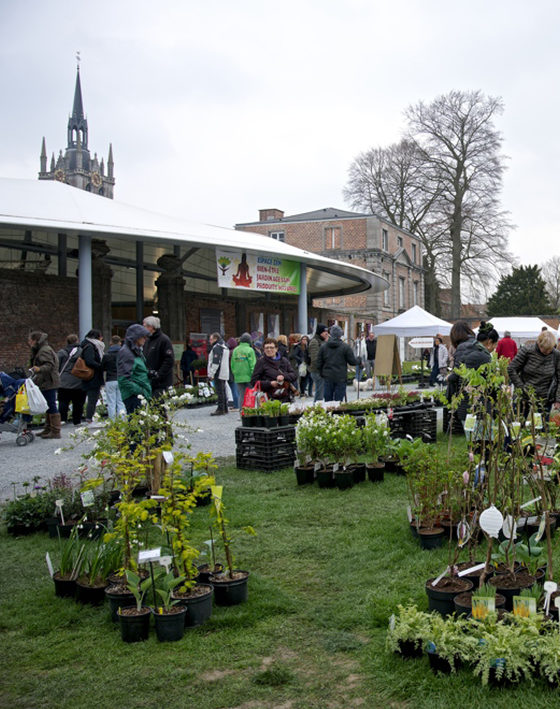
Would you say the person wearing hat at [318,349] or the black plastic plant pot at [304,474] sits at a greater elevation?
the person wearing hat at [318,349]

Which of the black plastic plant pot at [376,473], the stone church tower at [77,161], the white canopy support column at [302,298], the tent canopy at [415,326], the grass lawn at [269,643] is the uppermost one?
the stone church tower at [77,161]

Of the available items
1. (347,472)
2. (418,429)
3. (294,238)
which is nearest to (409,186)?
(294,238)

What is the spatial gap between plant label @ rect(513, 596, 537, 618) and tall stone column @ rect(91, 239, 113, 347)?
1902cm

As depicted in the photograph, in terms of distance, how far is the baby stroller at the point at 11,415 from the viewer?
420 inches

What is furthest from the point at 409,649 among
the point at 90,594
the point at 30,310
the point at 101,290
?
the point at 101,290

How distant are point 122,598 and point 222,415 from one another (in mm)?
10663

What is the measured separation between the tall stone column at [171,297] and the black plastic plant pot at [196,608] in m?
20.0

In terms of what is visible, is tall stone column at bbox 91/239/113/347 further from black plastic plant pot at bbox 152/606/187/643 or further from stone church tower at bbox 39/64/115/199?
stone church tower at bbox 39/64/115/199

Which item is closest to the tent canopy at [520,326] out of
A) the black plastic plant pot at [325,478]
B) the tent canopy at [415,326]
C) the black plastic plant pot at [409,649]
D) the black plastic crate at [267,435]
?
the tent canopy at [415,326]

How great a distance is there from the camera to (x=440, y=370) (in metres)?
22.8

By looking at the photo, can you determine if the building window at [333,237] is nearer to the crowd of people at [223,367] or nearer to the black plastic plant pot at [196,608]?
the crowd of people at [223,367]

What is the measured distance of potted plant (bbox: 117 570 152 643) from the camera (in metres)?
3.60

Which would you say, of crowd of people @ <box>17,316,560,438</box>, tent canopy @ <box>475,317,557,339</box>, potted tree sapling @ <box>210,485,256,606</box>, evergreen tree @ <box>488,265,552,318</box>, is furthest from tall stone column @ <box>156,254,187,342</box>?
evergreen tree @ <box>488,265,552,318</box>

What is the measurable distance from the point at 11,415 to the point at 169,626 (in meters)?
8.10
